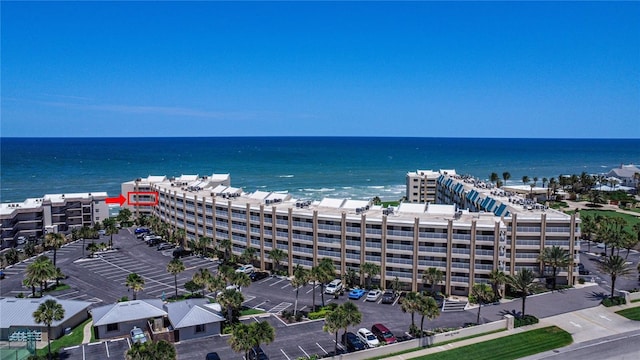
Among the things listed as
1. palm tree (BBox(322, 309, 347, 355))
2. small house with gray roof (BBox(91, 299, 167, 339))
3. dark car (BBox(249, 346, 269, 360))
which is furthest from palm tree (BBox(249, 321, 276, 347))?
small house with gray roof (BBox(91, 299, 167, 339))

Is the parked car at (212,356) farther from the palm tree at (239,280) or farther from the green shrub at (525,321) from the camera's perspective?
the green shrub at (525,321)

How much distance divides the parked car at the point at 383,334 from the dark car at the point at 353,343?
2.55 meters

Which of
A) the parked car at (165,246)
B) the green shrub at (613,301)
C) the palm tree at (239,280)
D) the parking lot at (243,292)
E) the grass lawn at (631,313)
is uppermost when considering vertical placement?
the palm tree at (239,280)

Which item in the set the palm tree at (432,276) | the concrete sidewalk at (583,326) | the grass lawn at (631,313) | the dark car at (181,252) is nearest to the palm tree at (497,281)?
the palm tree at (432,276)

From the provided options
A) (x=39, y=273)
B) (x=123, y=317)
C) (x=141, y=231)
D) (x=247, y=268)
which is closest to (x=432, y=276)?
(x=247, y=268)

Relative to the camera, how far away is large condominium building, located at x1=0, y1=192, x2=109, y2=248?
308 feet

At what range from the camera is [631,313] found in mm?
58000

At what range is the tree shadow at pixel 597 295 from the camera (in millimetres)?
64613

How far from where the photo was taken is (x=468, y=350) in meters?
49.9

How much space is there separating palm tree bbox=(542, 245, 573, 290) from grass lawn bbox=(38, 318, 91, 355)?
6125cm

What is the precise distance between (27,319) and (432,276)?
5056 centimetres

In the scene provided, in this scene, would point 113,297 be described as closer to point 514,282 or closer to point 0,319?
point 0,319

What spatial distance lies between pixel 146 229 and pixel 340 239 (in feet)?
187

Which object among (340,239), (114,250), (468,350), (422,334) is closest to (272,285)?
(340,239)
